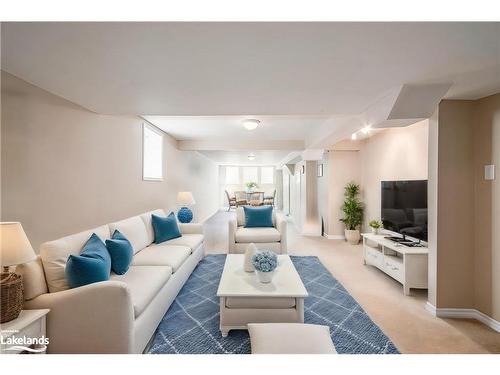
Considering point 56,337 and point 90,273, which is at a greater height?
point 90,273

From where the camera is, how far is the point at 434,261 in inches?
98.3

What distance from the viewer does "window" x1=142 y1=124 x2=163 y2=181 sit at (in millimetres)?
4000

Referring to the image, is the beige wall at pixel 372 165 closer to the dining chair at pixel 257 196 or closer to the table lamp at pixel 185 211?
the table lamp at pixel 185 211

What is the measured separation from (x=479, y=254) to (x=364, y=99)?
1.97 m

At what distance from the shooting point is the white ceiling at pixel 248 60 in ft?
4.02

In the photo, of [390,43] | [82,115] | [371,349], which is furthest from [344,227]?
[82,115]

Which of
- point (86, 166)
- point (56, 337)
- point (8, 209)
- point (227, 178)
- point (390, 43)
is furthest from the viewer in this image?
point (227, 178)

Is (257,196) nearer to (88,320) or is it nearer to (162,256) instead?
(162,256)

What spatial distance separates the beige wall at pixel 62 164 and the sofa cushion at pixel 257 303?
172cm

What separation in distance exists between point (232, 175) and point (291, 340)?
12.0 m

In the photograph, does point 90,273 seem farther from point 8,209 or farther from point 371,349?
point 371,349

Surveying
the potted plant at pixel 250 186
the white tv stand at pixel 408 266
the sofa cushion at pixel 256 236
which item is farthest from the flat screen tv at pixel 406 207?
the potted plant at pixel 250 186

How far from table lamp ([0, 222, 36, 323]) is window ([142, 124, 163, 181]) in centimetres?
261

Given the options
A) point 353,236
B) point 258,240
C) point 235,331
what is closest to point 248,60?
point 235,331
